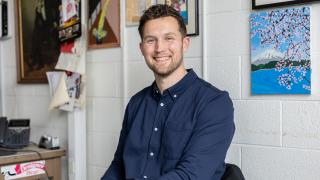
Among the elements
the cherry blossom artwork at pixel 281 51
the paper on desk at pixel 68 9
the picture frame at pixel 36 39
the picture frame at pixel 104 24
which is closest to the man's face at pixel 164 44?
the cherry blossom artwork at pixel 281 51

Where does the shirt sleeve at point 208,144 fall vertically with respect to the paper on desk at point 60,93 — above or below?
below

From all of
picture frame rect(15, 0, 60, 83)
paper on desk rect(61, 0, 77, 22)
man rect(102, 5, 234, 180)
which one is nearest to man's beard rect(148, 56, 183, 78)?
man rect(102, 5, 234, 180)

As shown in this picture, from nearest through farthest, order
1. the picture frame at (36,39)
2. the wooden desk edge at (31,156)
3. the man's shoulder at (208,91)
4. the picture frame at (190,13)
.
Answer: the man's shoulder at (208,91), the picture frame at (190,13), the wooden desk edge at (31,156), the picture frame at (36,39)

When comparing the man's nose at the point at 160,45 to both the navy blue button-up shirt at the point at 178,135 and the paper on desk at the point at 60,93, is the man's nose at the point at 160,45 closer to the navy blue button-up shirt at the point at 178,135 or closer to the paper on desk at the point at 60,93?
the navy blue button-up shirt at the point at 178,135

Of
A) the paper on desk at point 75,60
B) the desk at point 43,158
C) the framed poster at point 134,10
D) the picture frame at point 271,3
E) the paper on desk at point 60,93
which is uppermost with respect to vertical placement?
the framed poster at point 134,10

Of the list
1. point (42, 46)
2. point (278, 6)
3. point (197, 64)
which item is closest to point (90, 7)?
point (42, 46)

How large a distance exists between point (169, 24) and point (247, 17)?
0.39 meters

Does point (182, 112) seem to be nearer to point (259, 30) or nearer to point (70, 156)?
point (259, 30)

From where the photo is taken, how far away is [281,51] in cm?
160

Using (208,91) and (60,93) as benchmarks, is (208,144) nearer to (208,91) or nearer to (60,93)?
(208,91)

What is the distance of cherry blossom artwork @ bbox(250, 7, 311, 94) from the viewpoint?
60.9 inches

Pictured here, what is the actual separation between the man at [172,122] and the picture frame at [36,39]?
1.11 meters

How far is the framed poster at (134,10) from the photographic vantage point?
6.82 ft

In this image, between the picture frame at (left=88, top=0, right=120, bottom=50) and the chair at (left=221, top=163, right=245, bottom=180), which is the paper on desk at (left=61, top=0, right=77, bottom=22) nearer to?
the picture frame at (left=88, top=0, right=120, bottom=50)
